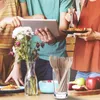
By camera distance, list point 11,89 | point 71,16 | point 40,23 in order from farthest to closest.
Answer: point 71,16 → point 40,23 → point 11,89

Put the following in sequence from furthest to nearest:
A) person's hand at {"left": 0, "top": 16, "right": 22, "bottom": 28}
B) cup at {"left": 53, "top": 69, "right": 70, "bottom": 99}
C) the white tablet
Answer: person's hand at {"left": 0, "top": 16, "right": 22, "bottom": 28} → the white tablet → cup at {"left": 53, "top": 69, "right": 70, "bottom": 99}

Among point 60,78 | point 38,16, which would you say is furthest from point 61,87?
point 38,16

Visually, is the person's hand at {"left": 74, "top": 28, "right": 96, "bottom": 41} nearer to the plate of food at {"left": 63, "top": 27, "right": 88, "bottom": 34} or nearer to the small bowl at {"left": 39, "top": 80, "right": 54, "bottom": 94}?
the plate of food at {"left": 63, "top": 27, "right": 88, "bottom": 34}

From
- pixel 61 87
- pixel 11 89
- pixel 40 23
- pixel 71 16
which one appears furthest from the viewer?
pixel 71 16

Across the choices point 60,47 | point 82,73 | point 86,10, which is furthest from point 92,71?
point 86,10

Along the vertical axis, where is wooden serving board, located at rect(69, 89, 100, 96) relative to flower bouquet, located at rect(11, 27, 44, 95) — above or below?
below

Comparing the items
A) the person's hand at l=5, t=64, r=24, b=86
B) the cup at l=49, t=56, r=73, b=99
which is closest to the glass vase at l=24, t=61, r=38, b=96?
the cup at l=49, t=56, r=73, b=99

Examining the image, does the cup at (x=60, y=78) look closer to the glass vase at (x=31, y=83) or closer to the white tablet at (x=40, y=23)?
the glass vase at (x=31, y=83)

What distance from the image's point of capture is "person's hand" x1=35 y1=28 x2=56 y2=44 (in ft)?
6.69

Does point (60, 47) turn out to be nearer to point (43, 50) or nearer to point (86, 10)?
point (43, 50)

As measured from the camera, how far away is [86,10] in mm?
2121

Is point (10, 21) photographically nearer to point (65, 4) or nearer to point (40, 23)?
point (40, 23)

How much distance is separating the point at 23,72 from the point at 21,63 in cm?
6

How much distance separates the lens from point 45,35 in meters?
2.07
